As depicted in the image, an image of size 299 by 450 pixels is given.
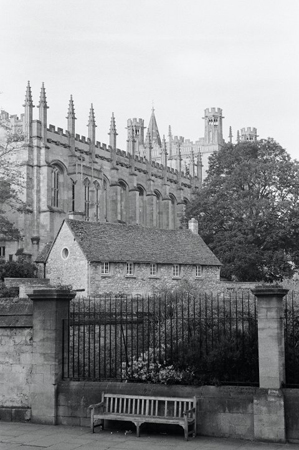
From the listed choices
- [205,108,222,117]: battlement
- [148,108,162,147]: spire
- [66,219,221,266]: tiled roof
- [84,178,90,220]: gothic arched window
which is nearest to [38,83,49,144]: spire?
[84,178,90,220]: gothic arched window

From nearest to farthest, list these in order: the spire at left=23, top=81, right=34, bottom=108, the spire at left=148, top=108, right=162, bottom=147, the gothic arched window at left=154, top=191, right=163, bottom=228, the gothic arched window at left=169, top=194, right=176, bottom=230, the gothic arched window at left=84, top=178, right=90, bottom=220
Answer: the spire at left=23, top=81, right=34, bottom=108 → the gothic arched window at left=84, top=178, right=90, bottom=220 → the gothic arched window at left=154, top=191, right=163, bottom=228 → the gothic arched window at left=169, top=194, right=176, bottom=230 → the spire at left=148, top=108, right=162, bottom=147

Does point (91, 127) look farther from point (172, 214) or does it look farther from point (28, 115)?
point (172, 214)

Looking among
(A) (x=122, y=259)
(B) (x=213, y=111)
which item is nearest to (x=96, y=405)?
(A) (x=122, y=259)

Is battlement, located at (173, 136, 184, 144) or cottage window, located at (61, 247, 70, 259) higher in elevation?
battlement, located at (173, 136, 184, 144)

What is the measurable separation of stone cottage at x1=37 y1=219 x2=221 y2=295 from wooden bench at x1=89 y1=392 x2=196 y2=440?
79.7 feet

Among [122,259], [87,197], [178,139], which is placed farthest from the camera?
[178,139]

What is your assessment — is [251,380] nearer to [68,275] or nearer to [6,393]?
[6,393]

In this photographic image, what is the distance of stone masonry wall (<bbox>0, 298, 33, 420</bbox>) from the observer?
13516 millimetres

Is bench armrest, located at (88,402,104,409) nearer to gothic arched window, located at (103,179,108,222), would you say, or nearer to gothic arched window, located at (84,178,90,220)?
gothic arched window, located at (84,178,90,220)

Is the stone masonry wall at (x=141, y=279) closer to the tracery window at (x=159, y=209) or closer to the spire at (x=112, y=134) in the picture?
the spire at (x=112, y=134)

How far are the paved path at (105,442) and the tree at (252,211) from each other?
119 ft

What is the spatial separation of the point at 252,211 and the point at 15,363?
3787 cm

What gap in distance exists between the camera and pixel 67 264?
127 feet

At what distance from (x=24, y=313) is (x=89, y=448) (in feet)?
12.6
